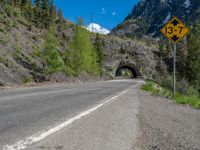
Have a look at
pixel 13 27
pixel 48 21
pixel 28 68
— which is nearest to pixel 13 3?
pixel 48 21

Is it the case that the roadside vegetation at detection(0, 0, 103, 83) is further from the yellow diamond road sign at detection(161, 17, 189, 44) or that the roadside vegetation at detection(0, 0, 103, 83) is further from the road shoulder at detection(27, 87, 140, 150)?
the road shoulder at detection(27, 87, 140, 150)

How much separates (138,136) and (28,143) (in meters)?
2.06

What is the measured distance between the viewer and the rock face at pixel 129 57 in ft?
269

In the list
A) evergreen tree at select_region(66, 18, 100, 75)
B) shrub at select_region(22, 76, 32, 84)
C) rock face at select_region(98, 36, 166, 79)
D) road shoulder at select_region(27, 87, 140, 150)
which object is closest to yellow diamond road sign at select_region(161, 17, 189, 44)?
road shoulder at select_region(27, 87, 140, 150)

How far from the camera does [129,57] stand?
85.1m

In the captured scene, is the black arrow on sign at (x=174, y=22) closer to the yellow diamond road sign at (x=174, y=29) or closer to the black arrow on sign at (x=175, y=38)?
the yellow diamond road sign at (x=174, y=29)

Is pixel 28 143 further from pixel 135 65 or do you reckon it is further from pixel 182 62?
pixel 135 65

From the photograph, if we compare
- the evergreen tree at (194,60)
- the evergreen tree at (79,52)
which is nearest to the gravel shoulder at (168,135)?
the evergreen tree at (79,52)

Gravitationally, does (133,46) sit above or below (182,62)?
above

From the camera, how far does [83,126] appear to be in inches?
212

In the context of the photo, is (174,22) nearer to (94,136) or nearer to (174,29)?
(174,29)

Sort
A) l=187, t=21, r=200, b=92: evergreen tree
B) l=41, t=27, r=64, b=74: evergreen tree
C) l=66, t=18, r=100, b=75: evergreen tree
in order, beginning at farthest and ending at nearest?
l=187, t=21, r=200, b=92: evergreen tree < l=66, t=18, r=100, b=75: evergreen tree < l=41, t=27, r=64, b=74: evergreen tree

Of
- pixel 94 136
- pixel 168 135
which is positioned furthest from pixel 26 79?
pixel 168 135

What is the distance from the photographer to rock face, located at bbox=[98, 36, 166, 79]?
82031 mm
